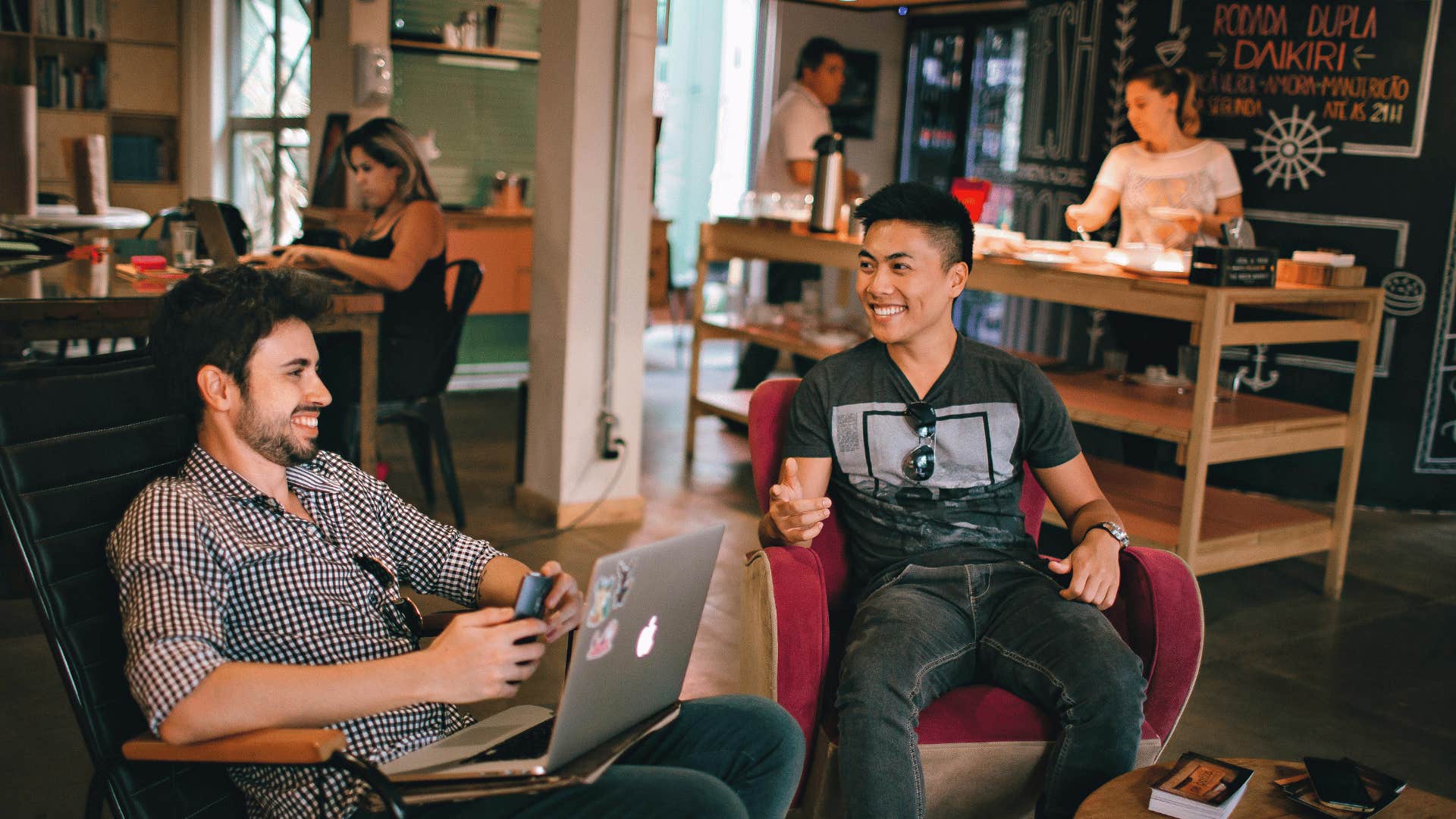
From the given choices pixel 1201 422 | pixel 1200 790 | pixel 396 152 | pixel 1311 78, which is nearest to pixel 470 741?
pixel 1200 790

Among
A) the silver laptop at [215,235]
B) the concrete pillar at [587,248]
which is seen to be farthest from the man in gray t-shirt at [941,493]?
the silver laptop at [215,235]

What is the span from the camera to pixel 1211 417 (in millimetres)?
3514

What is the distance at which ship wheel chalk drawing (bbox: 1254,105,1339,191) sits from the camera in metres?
5.17

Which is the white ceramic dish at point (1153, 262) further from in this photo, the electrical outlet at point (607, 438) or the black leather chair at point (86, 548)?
the black leather chair at point (86, 548)

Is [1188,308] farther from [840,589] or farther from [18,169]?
[18,169]

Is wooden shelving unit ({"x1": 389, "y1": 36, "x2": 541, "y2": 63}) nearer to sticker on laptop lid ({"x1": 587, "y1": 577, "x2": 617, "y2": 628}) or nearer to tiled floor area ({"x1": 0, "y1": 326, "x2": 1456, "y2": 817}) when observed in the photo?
tiled floor area ({"x1": 0, "y1": 326, "x2": 1456, "y2": 817})

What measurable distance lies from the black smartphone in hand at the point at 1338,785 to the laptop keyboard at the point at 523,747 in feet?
3.57

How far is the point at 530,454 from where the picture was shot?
4.49 m

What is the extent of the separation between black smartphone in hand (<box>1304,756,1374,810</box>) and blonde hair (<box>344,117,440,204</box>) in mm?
3309

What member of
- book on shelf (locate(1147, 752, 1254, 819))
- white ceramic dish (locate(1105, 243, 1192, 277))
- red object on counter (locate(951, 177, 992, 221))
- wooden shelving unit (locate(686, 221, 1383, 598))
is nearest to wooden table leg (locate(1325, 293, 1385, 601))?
wooden shelving unit (locate(686, 221, 1383, 598))

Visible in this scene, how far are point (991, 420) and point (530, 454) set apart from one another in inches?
96.3

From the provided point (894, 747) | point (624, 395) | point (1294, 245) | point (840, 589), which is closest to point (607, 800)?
point (894, 747)

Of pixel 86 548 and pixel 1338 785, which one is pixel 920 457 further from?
pixel 86 548

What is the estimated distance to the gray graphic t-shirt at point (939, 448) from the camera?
7.68ft
